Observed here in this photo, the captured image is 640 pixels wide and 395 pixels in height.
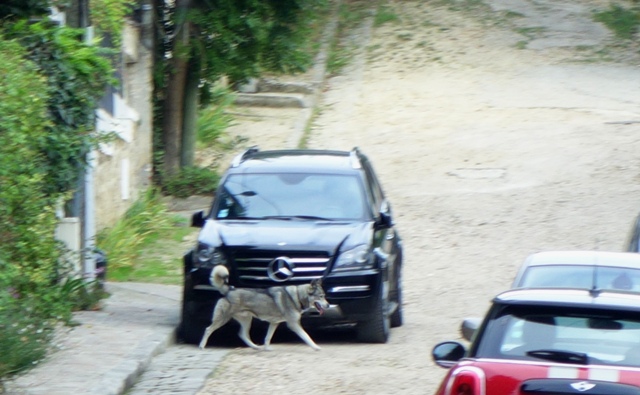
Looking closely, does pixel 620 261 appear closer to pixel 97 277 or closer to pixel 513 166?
pixel 97 277

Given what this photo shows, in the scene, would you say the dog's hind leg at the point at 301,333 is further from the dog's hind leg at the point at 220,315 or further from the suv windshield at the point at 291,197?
the suv windshield at the point at 291,197

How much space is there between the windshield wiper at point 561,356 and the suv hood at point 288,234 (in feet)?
16.9

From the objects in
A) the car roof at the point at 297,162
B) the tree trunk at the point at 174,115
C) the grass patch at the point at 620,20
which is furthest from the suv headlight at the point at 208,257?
the grass patch at the point at 620,20

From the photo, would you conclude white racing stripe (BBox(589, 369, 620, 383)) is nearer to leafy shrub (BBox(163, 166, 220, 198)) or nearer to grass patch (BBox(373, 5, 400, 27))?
leafy shrub (BBox(163, 166, 220, 198))

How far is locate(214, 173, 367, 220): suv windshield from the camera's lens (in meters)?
11.4

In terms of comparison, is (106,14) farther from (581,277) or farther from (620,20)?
(620,20)

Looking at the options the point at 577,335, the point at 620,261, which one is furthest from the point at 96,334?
the point at 577,335

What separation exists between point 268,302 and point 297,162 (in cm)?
213

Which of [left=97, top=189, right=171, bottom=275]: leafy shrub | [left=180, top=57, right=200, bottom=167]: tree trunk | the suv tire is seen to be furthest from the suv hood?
[left=180, top=57, right=200, bottom=167]: tree trunk

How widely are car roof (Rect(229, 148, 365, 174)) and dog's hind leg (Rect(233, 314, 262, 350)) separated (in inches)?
75.5

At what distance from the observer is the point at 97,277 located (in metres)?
12.5

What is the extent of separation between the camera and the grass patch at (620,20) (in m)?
29.5

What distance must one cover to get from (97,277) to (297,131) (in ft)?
34.7

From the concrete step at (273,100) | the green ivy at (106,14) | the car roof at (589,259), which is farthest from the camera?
the concrete step at (273,100)
